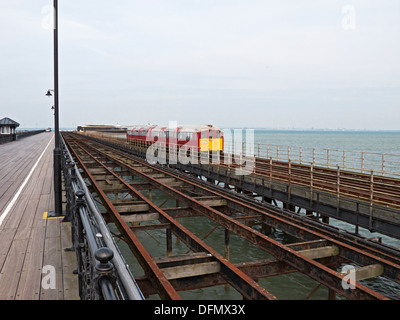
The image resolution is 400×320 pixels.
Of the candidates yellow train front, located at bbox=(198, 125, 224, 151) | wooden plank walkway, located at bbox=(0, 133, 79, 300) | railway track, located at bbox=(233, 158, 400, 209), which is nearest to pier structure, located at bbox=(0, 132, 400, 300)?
wooden plank walkway, located at bbox=(0, 133, 79, 300)

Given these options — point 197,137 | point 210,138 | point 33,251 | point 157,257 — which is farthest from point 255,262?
point 210,138

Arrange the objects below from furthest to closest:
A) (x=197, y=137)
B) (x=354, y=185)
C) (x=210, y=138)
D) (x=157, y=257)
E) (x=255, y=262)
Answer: (x=210, y=138)
(x=197, y=137)
(x=354, y=185)
(x=157, y=257)
(x=255, y=262)

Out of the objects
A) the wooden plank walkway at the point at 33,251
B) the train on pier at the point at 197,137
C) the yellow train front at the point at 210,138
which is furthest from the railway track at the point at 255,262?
the yellow train front at the point at 210,138

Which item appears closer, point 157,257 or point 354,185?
point 157,257

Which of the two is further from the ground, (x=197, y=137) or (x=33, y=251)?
(x=197, y=137)

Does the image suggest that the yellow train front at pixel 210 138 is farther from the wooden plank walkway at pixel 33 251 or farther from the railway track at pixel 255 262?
the railway track at pixel 255 262

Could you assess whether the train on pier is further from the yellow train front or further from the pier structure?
the pier structure

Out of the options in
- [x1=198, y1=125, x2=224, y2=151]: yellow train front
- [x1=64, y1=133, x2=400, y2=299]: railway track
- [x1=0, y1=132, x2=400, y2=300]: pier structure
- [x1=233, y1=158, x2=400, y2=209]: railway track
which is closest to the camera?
[x1=0, y1=132, x2=400, y2=300]: pier structure

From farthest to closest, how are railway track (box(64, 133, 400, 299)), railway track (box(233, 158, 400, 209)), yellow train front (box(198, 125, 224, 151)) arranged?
1. yellow train front (box(198, 125, 224, 151))
2. railway track (box(233, 158, 400, 209))
3. railway track (box(64, 133, 400, 299))

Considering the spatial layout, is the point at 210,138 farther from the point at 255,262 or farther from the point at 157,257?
the point at 255,262

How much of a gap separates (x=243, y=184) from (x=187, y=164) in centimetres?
857

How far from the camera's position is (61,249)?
21.0ft

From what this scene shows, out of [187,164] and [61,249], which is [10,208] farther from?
[187,164]
